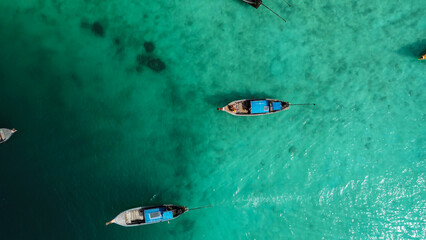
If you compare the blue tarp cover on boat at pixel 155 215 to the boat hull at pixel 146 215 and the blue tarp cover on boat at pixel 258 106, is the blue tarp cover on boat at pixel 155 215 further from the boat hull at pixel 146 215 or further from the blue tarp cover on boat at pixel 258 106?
the blue tarp cover on boat at pixel 258 106

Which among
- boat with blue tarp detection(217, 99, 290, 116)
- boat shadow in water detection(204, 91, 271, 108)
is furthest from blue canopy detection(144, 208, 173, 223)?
boat shadow in water detection(204, 91, 271, 108)

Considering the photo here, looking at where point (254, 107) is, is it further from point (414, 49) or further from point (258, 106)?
point (414, 49)

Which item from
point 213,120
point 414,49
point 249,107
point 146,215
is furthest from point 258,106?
point 414,49

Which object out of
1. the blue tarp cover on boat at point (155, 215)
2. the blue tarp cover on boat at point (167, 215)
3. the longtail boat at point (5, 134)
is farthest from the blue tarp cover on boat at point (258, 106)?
the longtail boat at point (5, 134)

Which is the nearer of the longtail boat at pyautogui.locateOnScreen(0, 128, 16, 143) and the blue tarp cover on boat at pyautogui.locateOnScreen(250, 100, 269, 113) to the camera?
the longtail boat at pyautogui.locateOnScreen(0, 128, 16, 143)

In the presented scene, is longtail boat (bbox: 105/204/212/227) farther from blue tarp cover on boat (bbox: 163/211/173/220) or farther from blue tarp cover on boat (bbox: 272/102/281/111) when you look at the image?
blue tarp cover on boat (bbox: 272/102/281/111)

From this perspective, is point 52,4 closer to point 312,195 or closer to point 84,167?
point 84,167

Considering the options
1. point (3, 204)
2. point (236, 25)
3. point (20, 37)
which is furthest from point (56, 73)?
point (236, 25)
